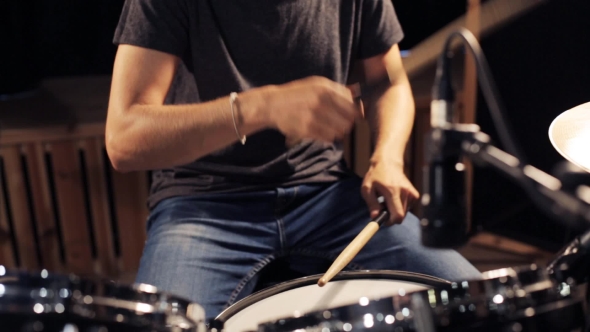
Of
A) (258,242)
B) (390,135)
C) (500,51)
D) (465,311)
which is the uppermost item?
(500,51)

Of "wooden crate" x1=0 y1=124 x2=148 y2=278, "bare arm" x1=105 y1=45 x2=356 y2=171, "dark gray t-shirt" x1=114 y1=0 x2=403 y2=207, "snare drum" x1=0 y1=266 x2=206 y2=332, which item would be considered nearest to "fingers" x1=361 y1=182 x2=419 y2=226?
"dark gray t-shirt" x1=114 y1=0 x2=403 y2=207

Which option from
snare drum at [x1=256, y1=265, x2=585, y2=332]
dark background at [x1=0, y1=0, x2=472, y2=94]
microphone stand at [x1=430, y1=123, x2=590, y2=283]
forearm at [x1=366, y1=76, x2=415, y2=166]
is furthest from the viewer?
dark background at [x1=0, y1=0, x2=472, y2=94]

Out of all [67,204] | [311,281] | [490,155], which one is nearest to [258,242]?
[311,281]

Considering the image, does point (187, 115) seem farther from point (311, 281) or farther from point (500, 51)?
point (500, 51)

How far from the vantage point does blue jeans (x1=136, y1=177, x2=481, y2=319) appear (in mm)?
845

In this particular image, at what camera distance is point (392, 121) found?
110 cm

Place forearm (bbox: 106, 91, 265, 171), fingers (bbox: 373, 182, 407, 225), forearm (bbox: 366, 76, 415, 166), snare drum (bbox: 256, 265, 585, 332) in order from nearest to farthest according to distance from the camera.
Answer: snare drum (bbox: 256, 265, 585, 332)
forearm (bbox: 106, 91, 265, 171)
fingers (bbox: 373, 182, 407, 225)
forearm (bbox: 366, 76, 415, 166)

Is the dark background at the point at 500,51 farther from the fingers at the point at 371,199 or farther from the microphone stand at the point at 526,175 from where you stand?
the microphone stand at the point at 526,175

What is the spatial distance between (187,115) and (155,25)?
18 cm

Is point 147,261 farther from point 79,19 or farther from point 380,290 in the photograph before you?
point 79,19

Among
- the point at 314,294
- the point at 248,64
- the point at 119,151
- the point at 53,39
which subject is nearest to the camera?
the point at 314,294

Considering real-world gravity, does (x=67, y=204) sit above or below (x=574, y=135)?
above

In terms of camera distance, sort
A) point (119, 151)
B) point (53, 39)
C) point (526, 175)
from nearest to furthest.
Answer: point (526, 175) → point (119, 151) → point (53, 39)

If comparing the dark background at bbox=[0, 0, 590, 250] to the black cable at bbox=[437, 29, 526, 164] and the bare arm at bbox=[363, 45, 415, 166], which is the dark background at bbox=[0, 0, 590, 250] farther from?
the black cable at bbox=[437, 29, 526, 164]
